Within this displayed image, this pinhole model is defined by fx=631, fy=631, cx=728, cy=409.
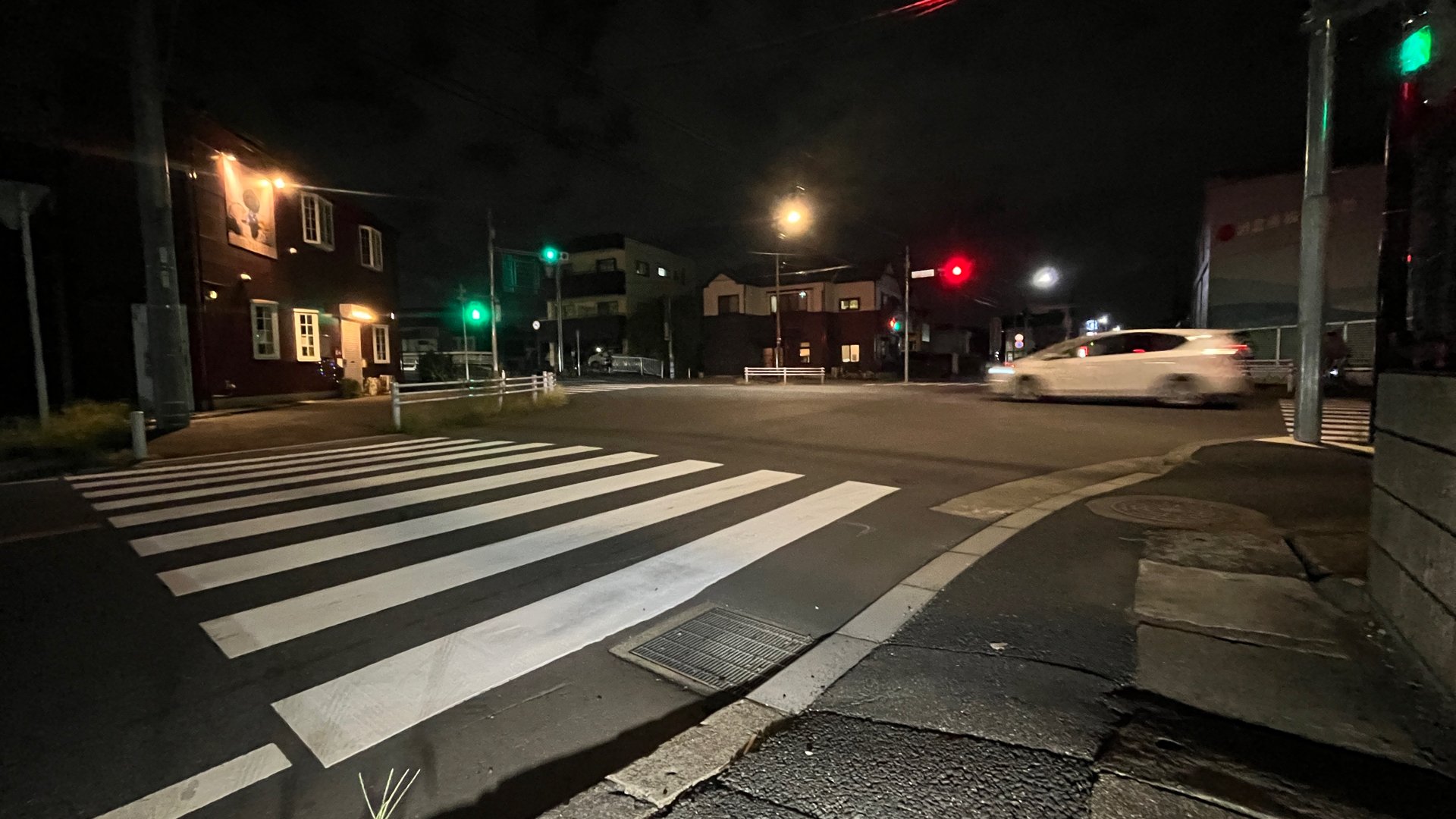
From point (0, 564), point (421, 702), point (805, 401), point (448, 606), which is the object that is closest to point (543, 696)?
point (421, 702)

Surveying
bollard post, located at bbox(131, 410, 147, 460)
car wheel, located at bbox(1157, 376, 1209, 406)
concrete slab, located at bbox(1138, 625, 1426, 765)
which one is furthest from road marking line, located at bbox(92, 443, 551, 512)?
car wheel, located at bbox(1157, 376, 1209, 406)

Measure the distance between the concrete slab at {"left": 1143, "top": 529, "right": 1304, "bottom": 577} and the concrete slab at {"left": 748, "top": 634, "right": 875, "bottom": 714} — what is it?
2.50 m

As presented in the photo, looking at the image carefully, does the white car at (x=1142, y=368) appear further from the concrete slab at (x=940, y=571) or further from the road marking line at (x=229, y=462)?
the road marking line at (x=229, y=462)

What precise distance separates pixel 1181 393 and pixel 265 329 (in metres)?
23.5

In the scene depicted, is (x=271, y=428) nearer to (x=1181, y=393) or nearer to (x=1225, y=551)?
(x=1225, y=551)

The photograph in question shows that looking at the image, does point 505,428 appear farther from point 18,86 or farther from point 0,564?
point 18,86

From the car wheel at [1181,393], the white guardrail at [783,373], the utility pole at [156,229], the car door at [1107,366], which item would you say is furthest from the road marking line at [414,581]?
the white guardrail at [783,373]

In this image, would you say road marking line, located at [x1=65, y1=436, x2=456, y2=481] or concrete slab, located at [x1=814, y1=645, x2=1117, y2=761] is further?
road marking line, located at [x1=65, y1=436, x2=456, y2=481]

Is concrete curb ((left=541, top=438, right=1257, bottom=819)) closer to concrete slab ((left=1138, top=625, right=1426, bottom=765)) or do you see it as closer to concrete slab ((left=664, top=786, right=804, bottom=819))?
concrete slab ((left=664, top=786, right=804, bottom=819))

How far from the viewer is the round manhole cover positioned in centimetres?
505

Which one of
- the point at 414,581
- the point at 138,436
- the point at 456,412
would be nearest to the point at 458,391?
the point at 456,412

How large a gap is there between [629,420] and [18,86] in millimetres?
14765

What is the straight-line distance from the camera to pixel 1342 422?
33.8 feet

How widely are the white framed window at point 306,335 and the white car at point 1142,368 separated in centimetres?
2069
